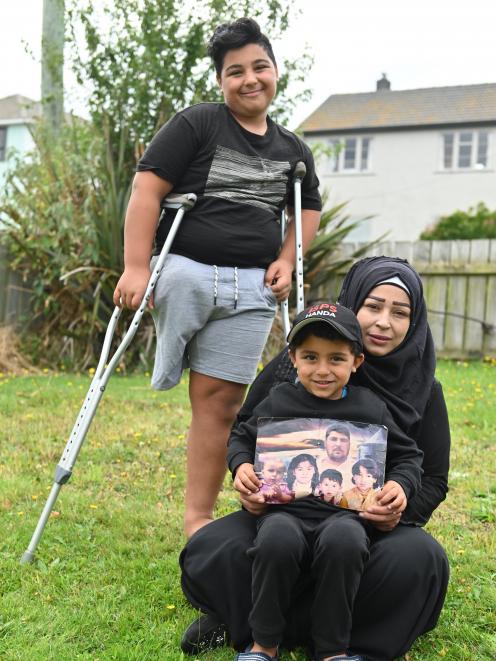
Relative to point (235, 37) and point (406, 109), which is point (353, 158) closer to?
point (406, 109)

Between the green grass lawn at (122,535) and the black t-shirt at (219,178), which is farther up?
the black t-shirt at (219,178)

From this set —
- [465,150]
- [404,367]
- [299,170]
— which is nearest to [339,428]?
[404,367]

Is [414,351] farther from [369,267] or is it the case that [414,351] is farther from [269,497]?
[269,497]

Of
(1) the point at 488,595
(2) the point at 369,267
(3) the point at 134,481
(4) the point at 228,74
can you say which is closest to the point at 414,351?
(2) the point at 369,267

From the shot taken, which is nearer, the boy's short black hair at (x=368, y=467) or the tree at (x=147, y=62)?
the boy's short black hair at (x=368, y=467)

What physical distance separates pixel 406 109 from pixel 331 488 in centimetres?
2936

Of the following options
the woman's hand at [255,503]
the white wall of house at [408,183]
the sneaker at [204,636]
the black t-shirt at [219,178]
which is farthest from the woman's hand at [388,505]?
the white wall of house at [408,183]

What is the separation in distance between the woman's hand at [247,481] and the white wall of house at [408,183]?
25008 mm

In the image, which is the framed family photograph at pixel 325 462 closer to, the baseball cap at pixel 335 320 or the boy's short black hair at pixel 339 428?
the boy's short black hair at pixel 339 428

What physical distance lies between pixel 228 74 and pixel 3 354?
225 inches

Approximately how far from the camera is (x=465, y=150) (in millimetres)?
28094

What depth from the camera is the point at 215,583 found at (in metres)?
2.63

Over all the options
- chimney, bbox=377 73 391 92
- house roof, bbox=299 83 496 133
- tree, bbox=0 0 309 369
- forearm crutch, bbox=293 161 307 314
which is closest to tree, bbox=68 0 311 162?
tree, bbox=0 0 309 369

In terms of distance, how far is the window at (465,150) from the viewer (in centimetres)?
2777
